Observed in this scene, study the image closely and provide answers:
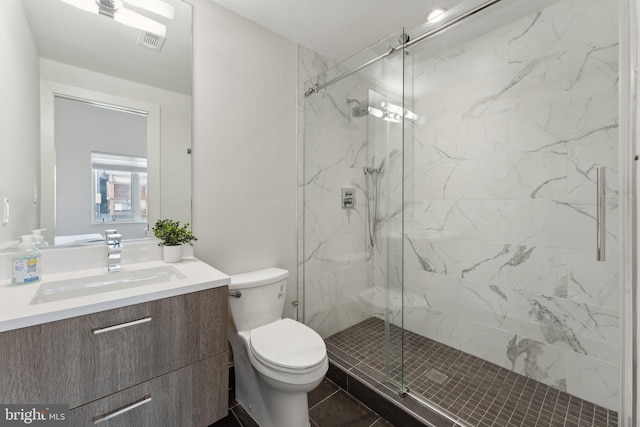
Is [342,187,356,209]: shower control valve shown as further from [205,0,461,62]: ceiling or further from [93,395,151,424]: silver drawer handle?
[93,395,151,424]: silver drawer handle

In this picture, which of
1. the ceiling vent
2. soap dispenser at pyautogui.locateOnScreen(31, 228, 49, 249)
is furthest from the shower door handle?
soap dispenser at pyautogui.locateOnScreen(31, 228, 49, 249)

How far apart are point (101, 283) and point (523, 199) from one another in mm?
2449

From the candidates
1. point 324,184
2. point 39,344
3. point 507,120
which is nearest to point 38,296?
point 39,344

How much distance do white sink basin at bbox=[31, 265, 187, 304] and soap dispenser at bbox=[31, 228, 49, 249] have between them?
221mm

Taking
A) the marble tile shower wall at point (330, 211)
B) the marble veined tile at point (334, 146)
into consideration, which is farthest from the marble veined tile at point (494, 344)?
the marble veined tile at point (334, 146)

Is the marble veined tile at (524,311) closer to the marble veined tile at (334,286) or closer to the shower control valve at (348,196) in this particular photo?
the marble veined tile at (334,286)

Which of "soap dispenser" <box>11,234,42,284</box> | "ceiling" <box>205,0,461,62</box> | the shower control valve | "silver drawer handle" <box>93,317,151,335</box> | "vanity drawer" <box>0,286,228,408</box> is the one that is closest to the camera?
"vanity drawer" <box>0,286,228,408</box>

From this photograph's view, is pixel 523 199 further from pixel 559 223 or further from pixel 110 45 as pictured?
pixel 110 45

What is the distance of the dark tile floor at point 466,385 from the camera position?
4.82ft

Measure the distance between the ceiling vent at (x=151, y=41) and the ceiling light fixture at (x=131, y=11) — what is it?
18 mm

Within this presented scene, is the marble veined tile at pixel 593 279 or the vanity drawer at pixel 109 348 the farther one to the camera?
the marble veined tile at pixel 593 279

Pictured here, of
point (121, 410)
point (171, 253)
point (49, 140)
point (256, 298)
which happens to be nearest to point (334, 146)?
point (256, 298)

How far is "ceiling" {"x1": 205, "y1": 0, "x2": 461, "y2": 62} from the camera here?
5.56 ft

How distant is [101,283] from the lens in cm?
128
